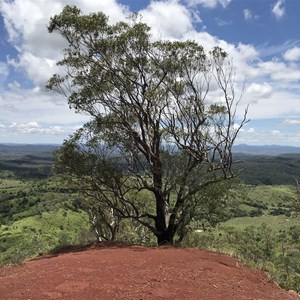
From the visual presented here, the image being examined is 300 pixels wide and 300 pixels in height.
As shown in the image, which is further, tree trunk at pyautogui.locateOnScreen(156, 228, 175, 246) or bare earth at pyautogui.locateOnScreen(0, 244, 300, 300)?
tree trunk at pyautogui.locateOnScreen(156, 228, 175, 246)

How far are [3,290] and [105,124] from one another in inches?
428

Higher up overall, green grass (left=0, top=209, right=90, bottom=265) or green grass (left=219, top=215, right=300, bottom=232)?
green grass (left=0, top=209, right=90, bottom=265)

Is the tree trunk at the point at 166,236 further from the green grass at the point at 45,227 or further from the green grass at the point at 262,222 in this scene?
the green grass at the point at 262,222

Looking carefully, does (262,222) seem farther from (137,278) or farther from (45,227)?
(137,278)

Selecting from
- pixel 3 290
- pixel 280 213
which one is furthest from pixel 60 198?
pixel 3 290

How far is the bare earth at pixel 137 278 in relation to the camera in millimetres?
9789

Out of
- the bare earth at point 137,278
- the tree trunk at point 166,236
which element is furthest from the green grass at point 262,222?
the bare earth at point 137,278

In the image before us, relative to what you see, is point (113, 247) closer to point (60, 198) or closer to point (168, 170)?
point (168, 170)

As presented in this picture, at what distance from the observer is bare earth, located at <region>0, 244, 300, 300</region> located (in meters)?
9.79

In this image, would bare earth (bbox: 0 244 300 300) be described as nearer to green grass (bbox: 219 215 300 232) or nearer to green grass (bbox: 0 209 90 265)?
green grass (bbox: 0 209 90 265)

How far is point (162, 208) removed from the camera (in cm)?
1942

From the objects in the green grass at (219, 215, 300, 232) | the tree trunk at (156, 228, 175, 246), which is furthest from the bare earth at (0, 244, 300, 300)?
the green grass at (219, 215, 300, 232)

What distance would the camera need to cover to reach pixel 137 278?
426 inches

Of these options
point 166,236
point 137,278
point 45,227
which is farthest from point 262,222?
point 137,278
